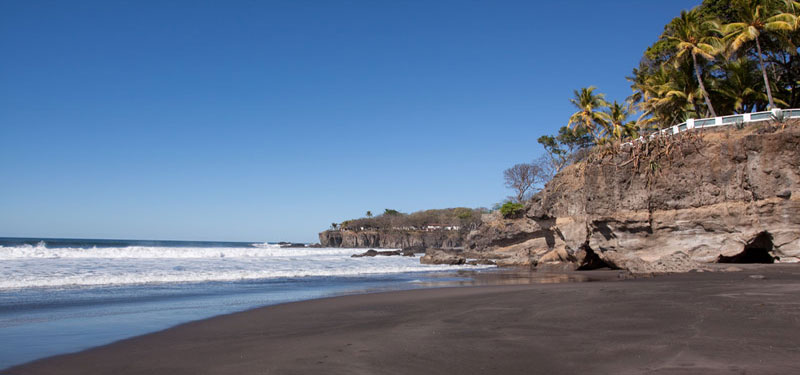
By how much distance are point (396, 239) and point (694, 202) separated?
77.8 m

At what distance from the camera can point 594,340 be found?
5.66 meters

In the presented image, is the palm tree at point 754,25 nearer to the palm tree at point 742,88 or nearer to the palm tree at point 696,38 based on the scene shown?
the palm tree at point 696,38

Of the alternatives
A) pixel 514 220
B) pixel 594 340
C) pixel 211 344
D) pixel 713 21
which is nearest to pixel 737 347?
pixel 594 340

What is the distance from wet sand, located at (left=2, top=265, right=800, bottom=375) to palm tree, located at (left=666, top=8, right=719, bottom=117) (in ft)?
61.5

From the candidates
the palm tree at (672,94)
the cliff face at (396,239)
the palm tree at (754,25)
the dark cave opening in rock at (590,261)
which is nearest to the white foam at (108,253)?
the dark cave opening in rock at (590,261)

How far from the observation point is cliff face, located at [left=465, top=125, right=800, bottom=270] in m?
16.4

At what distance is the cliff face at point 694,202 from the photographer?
1641cm

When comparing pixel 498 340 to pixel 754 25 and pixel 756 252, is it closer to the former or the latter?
pixel 756 252

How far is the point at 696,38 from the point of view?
24.4 metres

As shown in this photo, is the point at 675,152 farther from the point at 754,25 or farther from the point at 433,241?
the point at 433,241

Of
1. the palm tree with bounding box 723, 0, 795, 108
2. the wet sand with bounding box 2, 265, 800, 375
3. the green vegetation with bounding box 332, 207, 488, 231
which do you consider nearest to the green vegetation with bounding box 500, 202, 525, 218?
the palm tree with bounding box 723, 0, 795, 108

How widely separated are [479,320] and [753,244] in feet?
51.2

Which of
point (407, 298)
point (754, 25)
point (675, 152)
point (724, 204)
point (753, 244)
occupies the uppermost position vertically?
point (754, 25)

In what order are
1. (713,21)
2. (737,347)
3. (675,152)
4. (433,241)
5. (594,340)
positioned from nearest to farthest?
1. (737,347)
2. (594,340)
3. (675,152)
4. (713,21)
5. (433,241)
